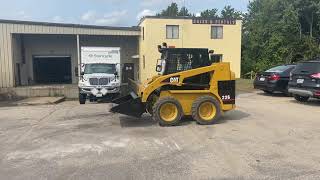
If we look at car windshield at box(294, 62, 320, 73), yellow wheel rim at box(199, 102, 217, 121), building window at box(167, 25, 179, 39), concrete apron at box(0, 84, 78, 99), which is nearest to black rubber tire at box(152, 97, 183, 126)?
yellow wheel rim at box(199, 102, 217, 121)

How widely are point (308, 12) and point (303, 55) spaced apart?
273 inches

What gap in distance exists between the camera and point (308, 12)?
45844mm

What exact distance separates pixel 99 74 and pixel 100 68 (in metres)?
1.01

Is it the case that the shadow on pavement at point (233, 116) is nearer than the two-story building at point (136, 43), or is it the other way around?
the shadow on pavement at point (233, 116)

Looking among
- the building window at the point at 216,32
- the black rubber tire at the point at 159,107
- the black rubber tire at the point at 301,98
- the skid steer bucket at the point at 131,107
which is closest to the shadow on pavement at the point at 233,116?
the black rubber tire at the point at 159,107

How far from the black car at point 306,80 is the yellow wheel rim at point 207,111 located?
4.87m

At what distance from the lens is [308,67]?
15.4 meters

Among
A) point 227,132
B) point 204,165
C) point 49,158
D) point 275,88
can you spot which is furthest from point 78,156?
point 275,88

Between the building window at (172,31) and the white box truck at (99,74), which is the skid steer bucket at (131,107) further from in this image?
the building window at (172,31)

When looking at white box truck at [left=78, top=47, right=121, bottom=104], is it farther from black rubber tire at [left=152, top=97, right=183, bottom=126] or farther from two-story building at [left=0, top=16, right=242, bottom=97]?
two-story building at [left=0, top=16, right=242, bottom=97]

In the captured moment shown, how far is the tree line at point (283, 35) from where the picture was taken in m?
42.5

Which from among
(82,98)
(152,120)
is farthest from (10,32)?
(152,120)

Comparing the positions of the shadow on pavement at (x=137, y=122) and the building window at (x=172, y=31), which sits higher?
the building window at (x=172, y=31)

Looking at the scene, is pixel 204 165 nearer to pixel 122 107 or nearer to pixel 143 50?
pixel 122 107
